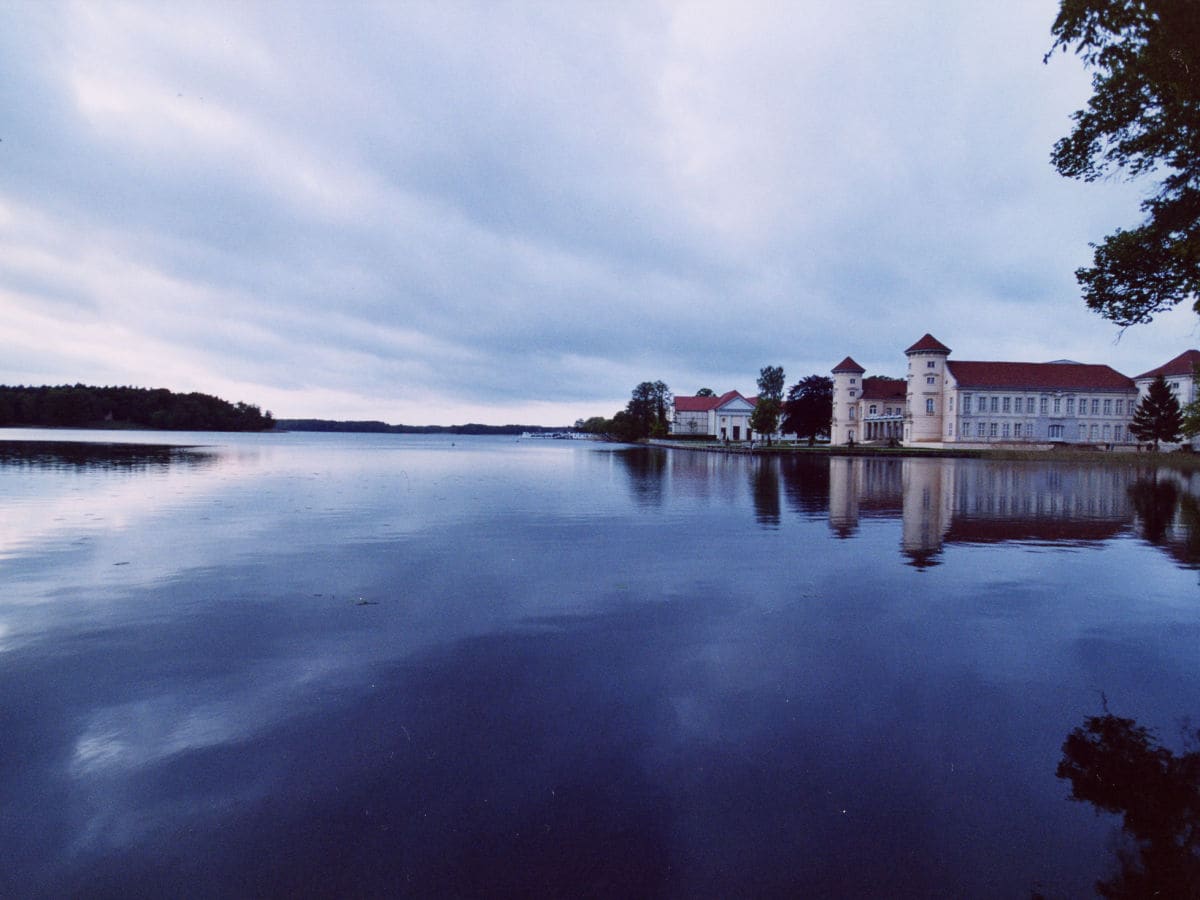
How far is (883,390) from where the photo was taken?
114 m

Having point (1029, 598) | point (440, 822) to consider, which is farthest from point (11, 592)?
point (1029, 598)

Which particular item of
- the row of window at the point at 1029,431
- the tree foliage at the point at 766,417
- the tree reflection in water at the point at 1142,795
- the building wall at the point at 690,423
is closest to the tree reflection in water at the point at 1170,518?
the tree reflection in water at the point at 1142,795

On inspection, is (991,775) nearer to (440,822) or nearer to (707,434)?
(440,822)

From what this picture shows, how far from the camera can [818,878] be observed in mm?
4523

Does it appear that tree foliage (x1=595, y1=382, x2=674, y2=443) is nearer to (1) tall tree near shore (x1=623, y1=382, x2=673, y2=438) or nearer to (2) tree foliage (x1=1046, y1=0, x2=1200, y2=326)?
(1) tall tree near shore (x1=623, y1=382, x2=673, y2=438)

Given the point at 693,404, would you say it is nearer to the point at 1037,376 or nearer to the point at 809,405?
the point at 809,405

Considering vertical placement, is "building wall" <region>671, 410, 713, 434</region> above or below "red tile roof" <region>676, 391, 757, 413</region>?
below

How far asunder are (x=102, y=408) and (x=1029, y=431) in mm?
208069

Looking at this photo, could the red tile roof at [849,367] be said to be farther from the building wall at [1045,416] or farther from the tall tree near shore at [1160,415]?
the tall tree near shore at [1160,415]

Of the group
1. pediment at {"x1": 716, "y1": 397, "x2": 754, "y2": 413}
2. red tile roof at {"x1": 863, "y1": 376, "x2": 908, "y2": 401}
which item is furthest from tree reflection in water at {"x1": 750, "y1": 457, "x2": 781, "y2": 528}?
pediment at {"x1": 716, "y1": 397, "x2": 754, "y2": 413}

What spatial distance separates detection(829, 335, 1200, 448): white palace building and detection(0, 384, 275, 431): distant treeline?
614 ft

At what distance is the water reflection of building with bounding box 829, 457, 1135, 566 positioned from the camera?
19609mm

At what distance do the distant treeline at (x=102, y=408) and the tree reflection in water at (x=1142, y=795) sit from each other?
20259 cm

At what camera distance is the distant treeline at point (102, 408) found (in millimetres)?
162625
